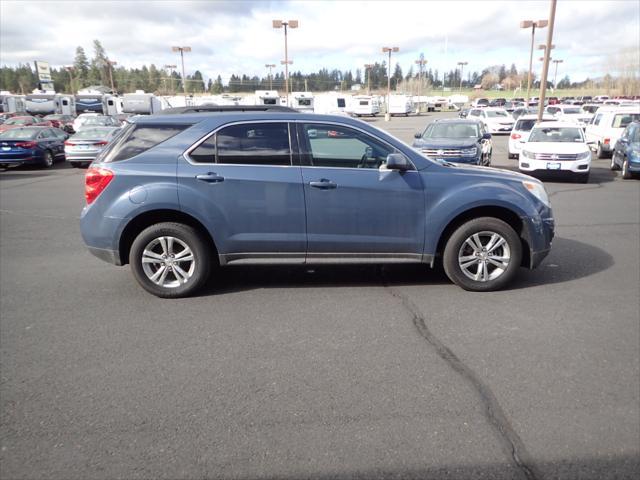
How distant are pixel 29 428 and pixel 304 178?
3120 millimetres

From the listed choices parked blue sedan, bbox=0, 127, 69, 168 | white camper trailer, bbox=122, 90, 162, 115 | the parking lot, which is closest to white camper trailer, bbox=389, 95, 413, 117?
white camper trailer, bbox=122, 90, 162, 115

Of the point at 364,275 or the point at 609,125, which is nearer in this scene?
the point at 364,275

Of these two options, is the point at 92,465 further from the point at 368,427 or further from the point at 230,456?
the point at 368,427

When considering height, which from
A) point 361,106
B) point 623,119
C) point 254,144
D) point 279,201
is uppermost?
point 361,106

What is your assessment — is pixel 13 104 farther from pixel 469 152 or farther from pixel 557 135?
pixel 557 135

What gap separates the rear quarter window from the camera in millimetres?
5172

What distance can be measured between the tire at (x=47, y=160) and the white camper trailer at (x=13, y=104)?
3549 centimetres

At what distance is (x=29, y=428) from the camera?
121 inches

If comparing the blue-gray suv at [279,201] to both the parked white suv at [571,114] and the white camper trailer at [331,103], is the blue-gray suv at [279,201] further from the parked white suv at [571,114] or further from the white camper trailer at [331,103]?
the white camper trailer at [331,103]

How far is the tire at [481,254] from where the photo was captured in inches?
209

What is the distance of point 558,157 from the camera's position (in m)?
13.6

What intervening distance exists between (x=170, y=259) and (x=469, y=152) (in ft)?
32.6

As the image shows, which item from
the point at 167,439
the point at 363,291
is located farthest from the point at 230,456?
the point at 363,291

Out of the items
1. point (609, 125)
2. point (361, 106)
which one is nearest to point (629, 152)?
point (609, 125)
